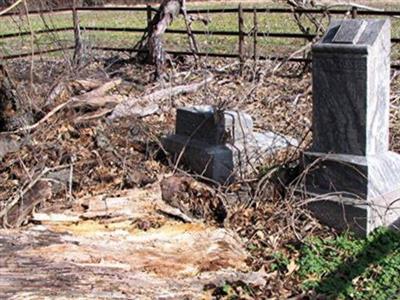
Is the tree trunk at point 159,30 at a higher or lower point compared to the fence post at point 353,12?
lower

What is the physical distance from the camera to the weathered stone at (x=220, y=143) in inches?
239

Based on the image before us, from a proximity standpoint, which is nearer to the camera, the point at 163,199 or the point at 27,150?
the point at 163,199

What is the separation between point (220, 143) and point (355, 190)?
4.75 ft

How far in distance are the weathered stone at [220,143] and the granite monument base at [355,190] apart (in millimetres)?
768

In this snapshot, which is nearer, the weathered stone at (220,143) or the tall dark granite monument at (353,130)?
the tall dark granite monument at (353,130)

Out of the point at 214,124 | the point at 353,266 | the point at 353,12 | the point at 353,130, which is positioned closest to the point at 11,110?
the point at 214,124

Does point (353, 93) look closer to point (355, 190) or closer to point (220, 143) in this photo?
point (355, 190)

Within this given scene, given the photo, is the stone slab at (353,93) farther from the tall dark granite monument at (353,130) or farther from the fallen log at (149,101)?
the fallen log at (149,101)

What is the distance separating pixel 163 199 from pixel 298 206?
1004mm

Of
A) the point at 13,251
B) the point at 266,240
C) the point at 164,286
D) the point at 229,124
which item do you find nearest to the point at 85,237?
the point at 13,251

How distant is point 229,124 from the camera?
6.16 metres

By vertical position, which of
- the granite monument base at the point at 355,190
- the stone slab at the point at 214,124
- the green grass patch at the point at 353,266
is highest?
the stone slab at the point at 214,124

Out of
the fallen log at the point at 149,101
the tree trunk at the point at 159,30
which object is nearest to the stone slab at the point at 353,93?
the fallen log at the point at 149,101

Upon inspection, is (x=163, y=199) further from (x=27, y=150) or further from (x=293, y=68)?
(x=293, y=68)
